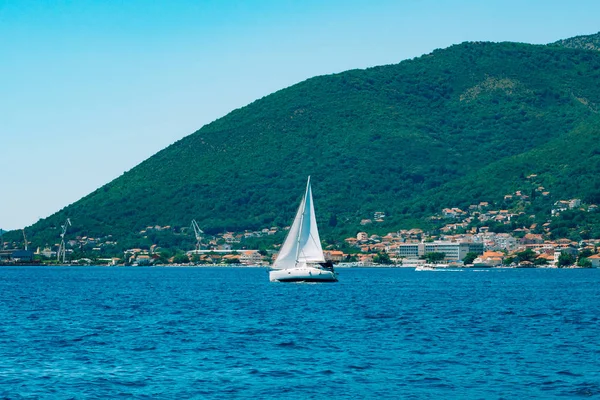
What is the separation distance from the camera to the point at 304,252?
347 feet

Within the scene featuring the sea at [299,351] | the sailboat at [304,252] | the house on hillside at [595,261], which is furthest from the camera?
the house on hillside at [595,261]

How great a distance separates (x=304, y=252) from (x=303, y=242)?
1.11 m

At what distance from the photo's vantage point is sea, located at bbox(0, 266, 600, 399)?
33906mm

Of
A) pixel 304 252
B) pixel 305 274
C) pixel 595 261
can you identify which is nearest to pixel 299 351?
pixel 305 274

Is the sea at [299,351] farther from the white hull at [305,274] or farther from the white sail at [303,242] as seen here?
the white hull at [305,274]

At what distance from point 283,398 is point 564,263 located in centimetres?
17533

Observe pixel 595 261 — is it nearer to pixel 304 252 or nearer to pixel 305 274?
pixel 304 252

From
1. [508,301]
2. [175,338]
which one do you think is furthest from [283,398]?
[508,301]

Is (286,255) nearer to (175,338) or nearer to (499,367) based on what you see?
(175,338)

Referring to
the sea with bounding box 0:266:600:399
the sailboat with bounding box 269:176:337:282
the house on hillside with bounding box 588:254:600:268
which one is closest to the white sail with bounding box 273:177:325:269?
the sailboat with bounding box 269:176:337:282

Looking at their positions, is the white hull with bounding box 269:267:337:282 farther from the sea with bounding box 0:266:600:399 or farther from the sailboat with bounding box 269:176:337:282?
the sea with bounding box 0:266:600:399

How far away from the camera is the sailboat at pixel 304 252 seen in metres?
105

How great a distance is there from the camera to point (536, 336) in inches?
1949

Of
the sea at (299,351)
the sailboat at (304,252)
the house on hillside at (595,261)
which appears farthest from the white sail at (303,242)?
the house on hillside at (595,261)
